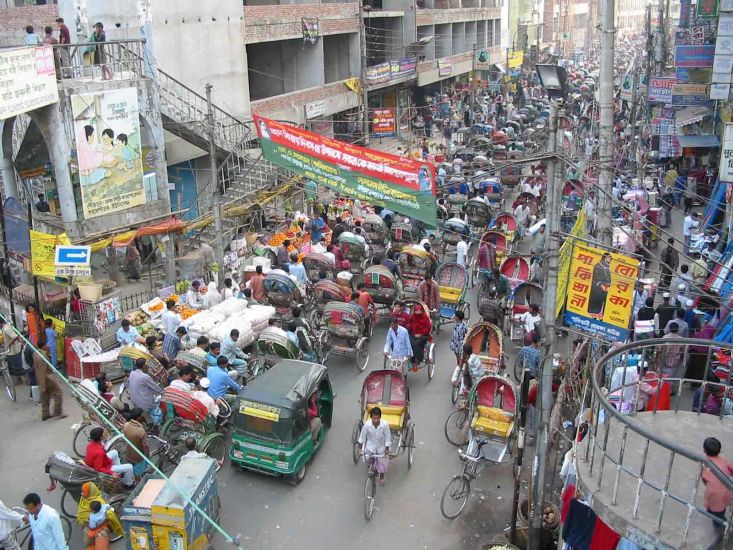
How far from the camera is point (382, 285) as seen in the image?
17734 mm

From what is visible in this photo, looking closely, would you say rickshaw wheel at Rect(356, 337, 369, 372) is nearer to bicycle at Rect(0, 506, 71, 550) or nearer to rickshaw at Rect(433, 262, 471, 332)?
rickshaw at Rect(433, 262, 471, 332)

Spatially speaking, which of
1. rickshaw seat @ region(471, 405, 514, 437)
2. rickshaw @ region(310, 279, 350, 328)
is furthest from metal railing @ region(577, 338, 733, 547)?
rickshaw @ region(310, 279, 350, 328)

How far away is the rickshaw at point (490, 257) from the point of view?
1903 cm

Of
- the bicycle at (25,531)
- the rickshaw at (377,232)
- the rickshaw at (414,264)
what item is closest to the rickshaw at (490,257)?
the rickshaw at (414,264)

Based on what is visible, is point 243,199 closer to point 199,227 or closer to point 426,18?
point 199,227

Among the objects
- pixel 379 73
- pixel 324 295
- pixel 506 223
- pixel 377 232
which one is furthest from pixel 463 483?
pixel 379 73

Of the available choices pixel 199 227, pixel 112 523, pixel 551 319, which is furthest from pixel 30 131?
pixel 551 319

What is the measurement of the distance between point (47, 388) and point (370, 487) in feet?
21.9

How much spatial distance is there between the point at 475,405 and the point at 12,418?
875 cm

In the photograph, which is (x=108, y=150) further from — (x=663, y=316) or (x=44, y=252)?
(x=663, y=316)

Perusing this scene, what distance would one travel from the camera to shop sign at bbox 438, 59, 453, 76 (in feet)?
174

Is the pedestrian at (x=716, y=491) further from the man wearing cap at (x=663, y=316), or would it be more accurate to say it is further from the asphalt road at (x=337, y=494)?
the man wearing cap at (x=663, y=316)

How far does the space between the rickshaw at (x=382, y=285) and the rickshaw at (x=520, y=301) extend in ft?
9.16

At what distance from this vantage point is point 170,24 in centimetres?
2345
